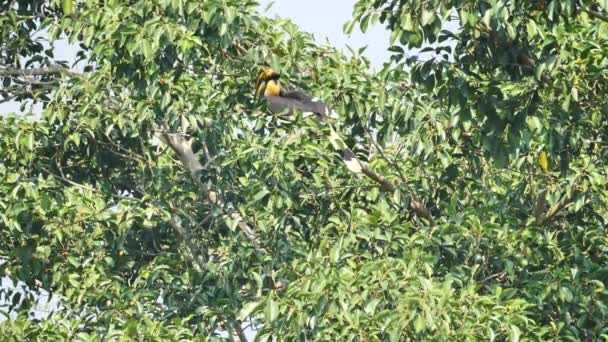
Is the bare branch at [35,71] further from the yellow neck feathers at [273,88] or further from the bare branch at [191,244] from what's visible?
the yellow neck feathers at [273,88]

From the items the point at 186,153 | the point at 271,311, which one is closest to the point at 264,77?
the point at 186,153

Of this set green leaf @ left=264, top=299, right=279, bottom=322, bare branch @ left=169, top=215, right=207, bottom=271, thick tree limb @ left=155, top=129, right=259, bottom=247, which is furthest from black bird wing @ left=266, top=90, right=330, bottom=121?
green leaf @ left=264, top=299, right=279, bottom=322

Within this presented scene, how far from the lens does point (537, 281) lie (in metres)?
8.26

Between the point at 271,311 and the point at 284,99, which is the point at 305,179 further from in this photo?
the point at 271,311

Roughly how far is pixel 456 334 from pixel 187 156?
3.47 m

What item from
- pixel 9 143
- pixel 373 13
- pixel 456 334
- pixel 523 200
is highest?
pixel 9 143

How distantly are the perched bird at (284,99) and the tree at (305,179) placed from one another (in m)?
0.11

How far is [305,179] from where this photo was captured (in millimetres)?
8969

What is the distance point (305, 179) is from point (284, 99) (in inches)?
19.3

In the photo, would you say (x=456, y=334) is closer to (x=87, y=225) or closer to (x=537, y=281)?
(x=537, y=281)

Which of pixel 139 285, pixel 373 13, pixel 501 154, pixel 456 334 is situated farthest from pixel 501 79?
pixel 139 285

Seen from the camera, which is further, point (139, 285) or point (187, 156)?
point (187, 156)

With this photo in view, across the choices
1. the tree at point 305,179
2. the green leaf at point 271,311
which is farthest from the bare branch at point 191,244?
the green leaf at point 271,311

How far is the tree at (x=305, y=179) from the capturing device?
7.66m
